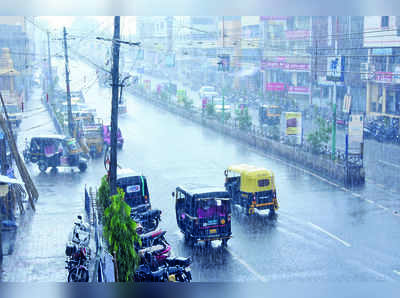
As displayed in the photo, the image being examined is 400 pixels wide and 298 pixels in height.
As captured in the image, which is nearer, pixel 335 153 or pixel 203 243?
pixel 203 243

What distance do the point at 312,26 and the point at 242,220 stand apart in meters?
4.91

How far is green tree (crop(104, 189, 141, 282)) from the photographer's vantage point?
13.2ft

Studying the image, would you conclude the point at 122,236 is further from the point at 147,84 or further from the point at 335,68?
the point at 335,68

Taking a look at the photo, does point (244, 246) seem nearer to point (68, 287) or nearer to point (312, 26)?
point (68, 287)

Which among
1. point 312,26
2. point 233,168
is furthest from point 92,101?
point 312,26

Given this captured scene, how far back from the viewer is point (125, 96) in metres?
6.13

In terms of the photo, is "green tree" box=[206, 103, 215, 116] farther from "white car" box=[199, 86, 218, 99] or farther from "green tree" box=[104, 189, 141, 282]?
"green tree" box=[104, 189, 141, 282]

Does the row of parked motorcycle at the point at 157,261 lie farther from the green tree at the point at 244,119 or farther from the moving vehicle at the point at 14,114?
the green tree at the point at 244,119

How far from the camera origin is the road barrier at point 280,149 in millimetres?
6805

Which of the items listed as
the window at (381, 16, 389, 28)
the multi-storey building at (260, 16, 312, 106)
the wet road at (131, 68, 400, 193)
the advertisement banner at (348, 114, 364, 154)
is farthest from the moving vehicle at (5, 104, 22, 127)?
the window at (381, 16, 389, 28)

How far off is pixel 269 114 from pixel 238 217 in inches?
139

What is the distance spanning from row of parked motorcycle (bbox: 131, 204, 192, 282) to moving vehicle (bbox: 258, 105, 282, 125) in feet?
11.1

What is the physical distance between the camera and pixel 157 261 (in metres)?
4.62

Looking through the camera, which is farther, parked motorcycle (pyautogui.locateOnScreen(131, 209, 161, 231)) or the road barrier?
the road barrier
